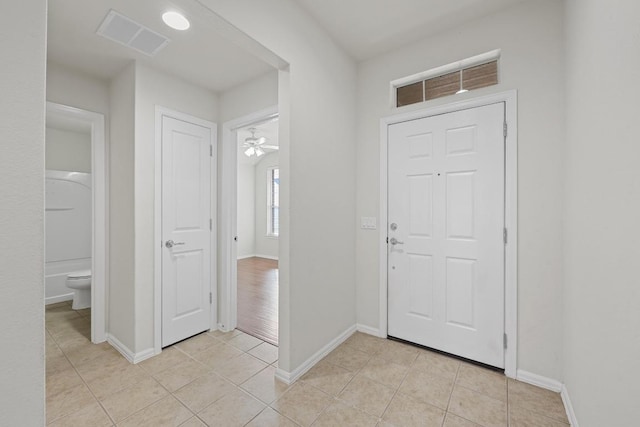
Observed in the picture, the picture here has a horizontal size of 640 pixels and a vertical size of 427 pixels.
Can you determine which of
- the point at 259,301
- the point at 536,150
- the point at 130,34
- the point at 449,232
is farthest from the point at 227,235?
the point at 536,150

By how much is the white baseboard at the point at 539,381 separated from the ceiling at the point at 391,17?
2.70 m

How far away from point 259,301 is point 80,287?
2238mm

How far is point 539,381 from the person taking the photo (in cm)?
189

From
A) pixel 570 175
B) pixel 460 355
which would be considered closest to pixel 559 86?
pixel 570 175

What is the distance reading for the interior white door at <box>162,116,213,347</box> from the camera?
2521mm

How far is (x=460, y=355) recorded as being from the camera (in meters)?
2.24

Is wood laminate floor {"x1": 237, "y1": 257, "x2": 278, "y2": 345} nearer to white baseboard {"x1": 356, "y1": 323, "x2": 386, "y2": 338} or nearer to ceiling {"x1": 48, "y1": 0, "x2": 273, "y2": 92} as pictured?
white baseboard {"x1": 356, "y1": 323, "x2": 386, "y2": 338}

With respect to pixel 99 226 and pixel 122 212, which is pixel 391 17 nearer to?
pixel 122 212

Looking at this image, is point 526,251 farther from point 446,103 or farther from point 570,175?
point 446,103

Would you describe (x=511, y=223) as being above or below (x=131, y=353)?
above

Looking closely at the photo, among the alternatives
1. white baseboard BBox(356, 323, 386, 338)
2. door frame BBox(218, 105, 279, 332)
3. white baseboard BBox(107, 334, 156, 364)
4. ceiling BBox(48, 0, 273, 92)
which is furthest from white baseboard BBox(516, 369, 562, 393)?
ceiling BBox(48, 0, 273, 92)

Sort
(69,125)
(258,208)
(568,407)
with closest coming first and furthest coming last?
(568,407) < (69,125) < (258,208)

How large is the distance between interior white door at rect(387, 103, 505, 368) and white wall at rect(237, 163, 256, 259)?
541 cm

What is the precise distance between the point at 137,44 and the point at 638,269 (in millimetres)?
3136
